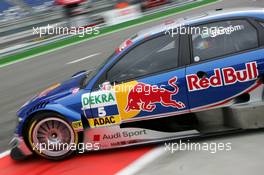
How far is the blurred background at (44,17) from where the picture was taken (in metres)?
21.1

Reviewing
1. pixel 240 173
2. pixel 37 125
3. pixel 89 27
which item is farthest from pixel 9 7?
pixel 240 173

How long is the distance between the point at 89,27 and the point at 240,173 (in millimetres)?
17241

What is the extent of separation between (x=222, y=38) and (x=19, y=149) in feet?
9.91

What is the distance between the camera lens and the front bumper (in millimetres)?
6238

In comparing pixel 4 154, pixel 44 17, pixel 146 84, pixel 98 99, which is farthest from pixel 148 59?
pixel 44 17

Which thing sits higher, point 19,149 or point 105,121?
point 105,121

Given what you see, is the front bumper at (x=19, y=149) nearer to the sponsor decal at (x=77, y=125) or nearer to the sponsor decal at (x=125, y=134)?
the sponsor decal at (x=77, y=125)

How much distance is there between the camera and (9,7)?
906 inches

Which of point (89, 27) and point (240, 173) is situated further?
point (89, 27)

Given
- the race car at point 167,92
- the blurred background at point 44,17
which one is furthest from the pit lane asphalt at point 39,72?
the blurred background at point 44,17

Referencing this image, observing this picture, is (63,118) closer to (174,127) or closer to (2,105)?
(174,127)

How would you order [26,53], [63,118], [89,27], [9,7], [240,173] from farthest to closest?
[9,7]
[89,27]
[26,53]
[63,118]
[240,173]

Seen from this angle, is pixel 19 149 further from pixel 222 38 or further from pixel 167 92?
pixel 222 38

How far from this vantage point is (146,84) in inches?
226
